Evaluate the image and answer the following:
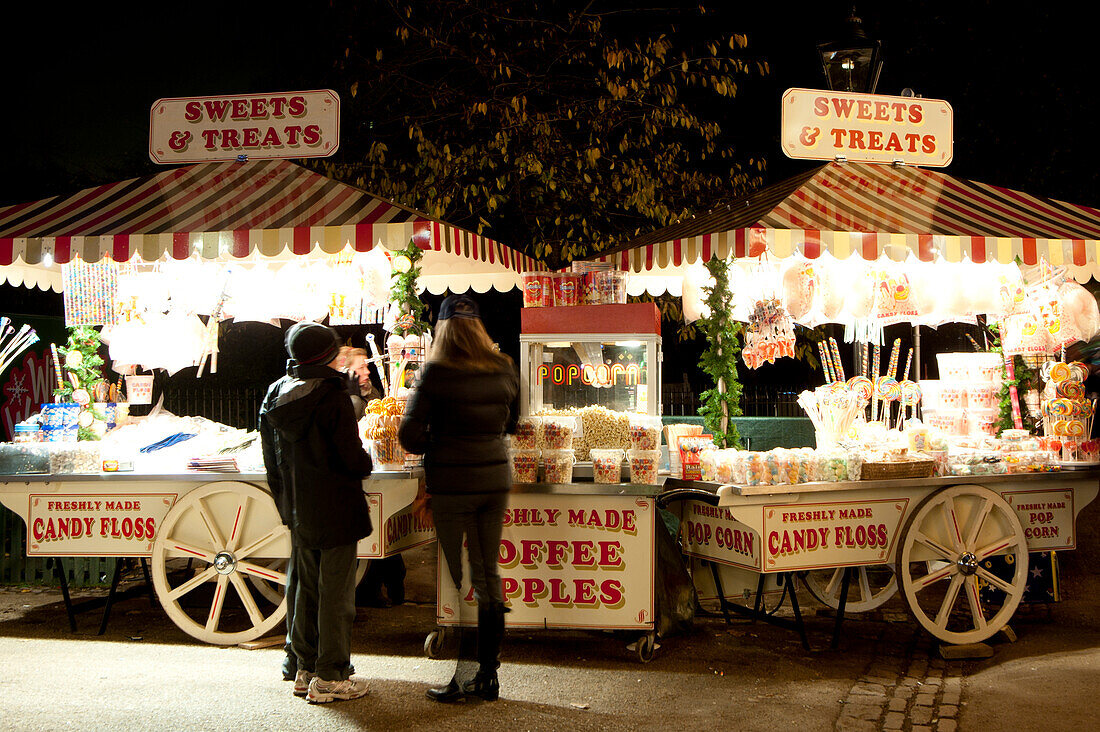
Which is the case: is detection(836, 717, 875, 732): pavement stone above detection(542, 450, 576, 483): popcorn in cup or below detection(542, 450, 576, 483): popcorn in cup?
below

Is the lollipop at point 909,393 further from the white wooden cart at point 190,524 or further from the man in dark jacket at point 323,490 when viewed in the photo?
the man in dark jacket at point 323,490

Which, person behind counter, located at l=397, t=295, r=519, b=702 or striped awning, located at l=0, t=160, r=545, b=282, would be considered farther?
striped awning, located at l=0, t=160, r=545, b=282

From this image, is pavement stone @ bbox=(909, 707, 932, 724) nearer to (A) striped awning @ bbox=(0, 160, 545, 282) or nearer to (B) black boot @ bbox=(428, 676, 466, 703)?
(B) black boot @ bbox=(428, 676, 466, 703)

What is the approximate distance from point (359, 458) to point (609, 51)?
842 cm

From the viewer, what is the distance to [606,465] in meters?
5.12

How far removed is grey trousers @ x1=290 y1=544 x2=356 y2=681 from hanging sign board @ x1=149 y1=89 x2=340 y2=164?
10.5ft

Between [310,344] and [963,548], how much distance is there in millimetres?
3665

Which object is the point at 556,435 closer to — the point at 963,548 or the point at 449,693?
the point at 449,693

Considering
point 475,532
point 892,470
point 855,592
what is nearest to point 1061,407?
point 892,470

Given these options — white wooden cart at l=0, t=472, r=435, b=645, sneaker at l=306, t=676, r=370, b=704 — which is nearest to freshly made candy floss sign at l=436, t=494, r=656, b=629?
white wooden cart at l=0, t=472, r=435, b=645

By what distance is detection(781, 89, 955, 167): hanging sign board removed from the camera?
644 centimetres

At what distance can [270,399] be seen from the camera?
14.5 ft

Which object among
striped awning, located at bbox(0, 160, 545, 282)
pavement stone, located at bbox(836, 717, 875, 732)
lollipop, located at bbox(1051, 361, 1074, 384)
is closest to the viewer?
pavement stone, located at bbox(836, 717, 875, 732)

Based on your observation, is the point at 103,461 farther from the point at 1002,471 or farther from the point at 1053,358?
the point at 1053,358
